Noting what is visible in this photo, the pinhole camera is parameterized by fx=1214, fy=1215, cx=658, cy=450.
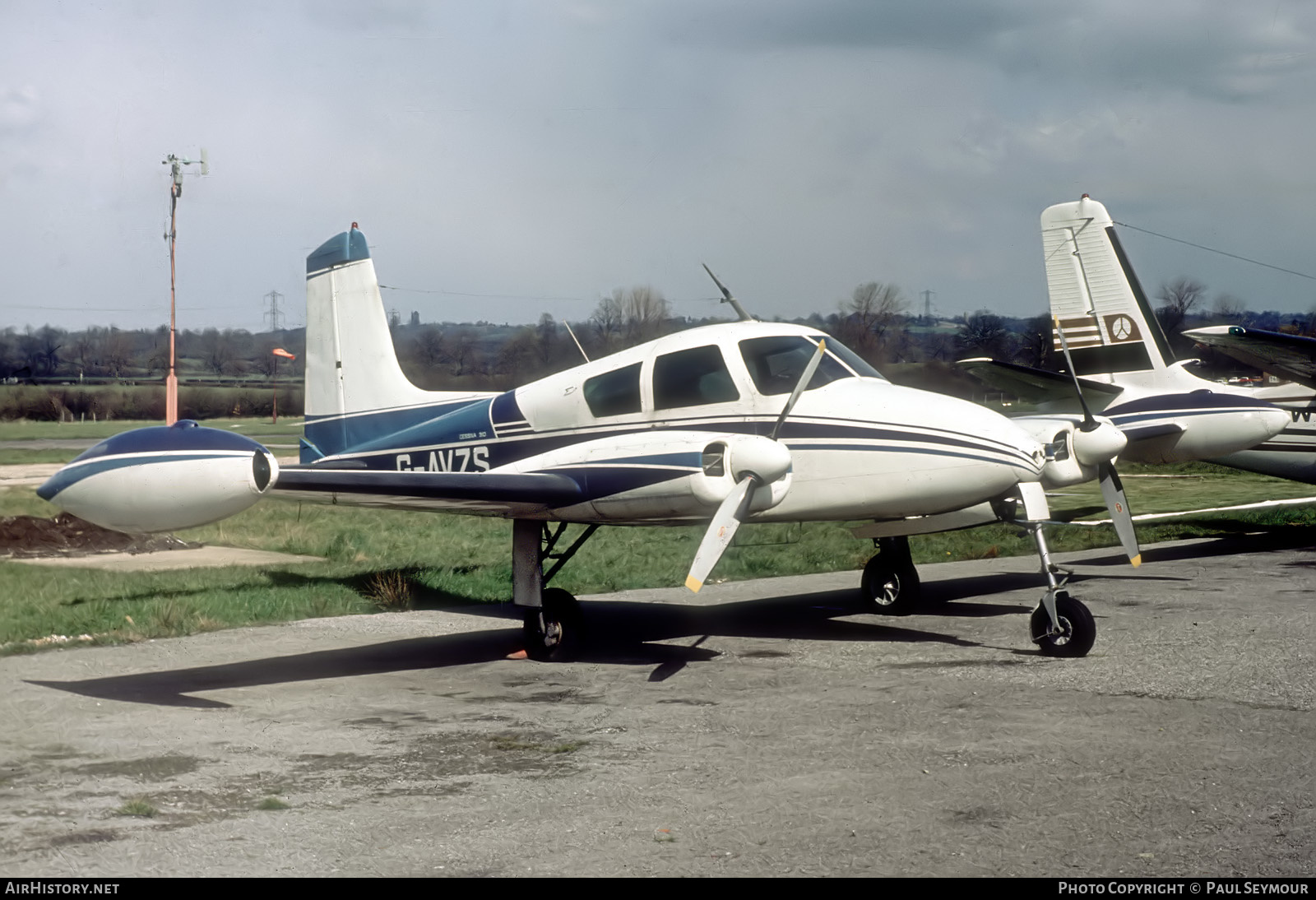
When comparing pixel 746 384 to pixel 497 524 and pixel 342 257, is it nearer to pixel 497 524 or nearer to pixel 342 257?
pixel 342 257

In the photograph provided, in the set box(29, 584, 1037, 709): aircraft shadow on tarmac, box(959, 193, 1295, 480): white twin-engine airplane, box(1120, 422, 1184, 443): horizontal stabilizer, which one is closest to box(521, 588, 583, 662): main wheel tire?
box(29, 584, 1037, 709): aircraft shadow on tarmac

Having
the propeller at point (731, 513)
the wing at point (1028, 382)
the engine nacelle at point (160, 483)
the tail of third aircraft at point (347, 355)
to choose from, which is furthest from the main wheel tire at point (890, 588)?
the engine nacelle at point (160, 483)

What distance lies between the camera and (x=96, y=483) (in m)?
7.82

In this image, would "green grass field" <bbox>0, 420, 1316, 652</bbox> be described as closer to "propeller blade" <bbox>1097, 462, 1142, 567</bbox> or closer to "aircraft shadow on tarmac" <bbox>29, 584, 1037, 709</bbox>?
"aircraft shadow on tarmac" <bbox>29, 584, 1037, 709</bbox>

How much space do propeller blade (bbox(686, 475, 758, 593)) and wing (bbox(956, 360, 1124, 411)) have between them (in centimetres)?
659

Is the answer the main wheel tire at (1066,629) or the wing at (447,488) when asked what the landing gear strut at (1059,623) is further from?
the wing at (447,488)

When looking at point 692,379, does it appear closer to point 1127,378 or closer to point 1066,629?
point 1066,629

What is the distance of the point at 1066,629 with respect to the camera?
9648 mm

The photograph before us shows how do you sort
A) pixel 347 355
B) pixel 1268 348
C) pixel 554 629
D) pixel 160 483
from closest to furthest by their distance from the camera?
1. pixel 160 483
2. pixel 554 629
3. pixel 347 355
4. pixel 1268 348

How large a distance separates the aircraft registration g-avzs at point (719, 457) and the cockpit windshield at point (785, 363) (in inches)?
0.6

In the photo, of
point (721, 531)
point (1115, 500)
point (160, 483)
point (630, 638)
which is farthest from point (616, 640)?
point (1115, 500)

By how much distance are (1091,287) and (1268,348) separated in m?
2.71

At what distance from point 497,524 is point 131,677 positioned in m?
12.3

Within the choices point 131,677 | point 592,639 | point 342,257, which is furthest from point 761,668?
point 342,257
